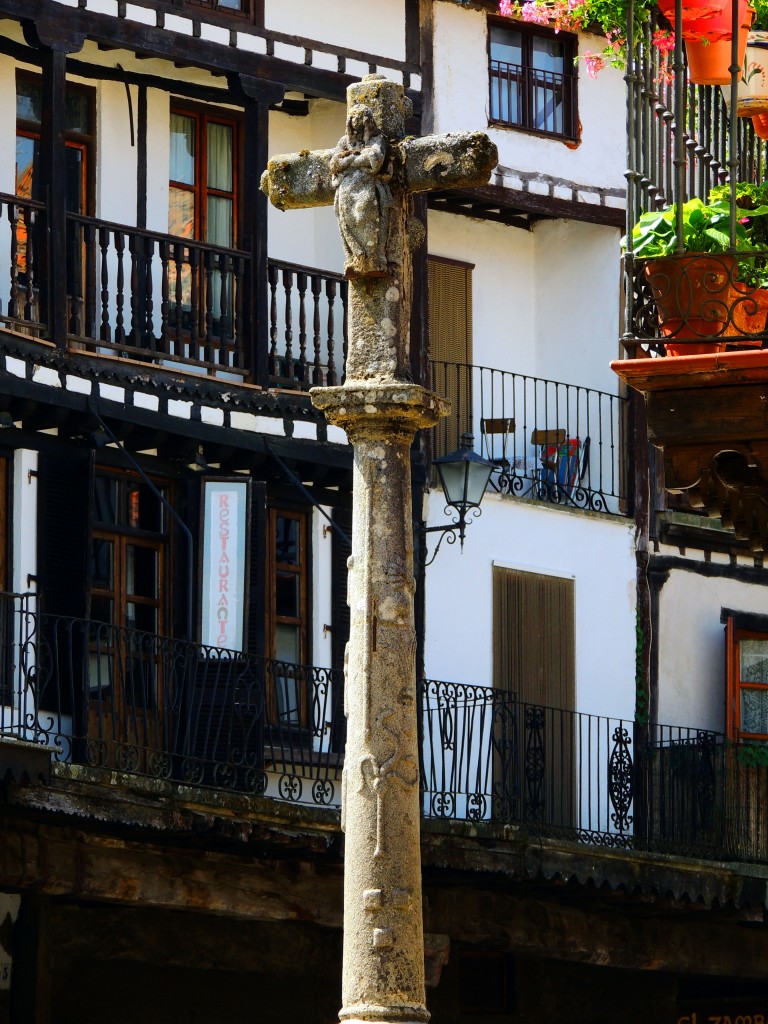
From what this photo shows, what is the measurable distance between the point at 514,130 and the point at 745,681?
5414 millimetres

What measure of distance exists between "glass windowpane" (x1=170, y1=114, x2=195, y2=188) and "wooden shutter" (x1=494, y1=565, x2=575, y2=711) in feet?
14.2

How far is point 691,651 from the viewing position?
27250 mm

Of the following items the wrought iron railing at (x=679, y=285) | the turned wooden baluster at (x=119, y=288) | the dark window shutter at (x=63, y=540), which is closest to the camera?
the wrought iron railing at (x=679, y=285)

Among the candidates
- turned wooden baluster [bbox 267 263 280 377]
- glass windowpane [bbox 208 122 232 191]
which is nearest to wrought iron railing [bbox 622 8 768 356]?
turned wooden baluster [bbox 267 263 280 377]

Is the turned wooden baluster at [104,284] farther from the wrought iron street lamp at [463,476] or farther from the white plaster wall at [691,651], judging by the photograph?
the white plaster wall at [691,651]

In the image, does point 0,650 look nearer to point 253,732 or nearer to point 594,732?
point 253,732

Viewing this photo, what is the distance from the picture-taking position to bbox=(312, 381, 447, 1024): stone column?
11.2 metres

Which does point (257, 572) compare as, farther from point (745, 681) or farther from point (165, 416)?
point (745, 681)

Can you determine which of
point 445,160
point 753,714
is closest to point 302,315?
point 753,714

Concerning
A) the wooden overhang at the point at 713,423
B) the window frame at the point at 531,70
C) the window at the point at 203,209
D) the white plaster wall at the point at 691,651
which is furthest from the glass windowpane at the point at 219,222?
the wooden overhang at the point at 713,423

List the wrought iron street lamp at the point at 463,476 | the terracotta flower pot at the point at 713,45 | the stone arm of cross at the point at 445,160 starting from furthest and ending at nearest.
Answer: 1. the wrought iron street lamp at the point at 463,476
2. the terracotta flower pot at the point at 713,45
3. the stone arm of cross at the point at 445,160

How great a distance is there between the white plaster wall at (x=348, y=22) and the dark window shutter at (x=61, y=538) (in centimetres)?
421

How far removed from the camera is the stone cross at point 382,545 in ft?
36.9

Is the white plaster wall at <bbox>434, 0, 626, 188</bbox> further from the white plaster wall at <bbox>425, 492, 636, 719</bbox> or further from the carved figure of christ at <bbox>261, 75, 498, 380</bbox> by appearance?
the carved figure of christ at <bbox>261, 75, 498, 380</bbox>
